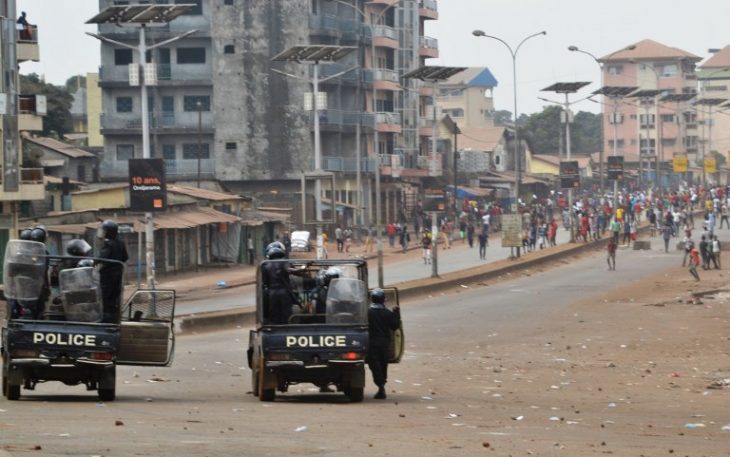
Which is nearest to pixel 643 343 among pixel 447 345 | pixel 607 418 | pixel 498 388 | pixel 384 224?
pixel 447 345

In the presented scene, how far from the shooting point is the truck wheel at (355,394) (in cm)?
2014

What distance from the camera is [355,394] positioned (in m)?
20.2

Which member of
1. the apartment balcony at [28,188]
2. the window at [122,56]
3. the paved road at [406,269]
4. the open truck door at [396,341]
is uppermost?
the window at [122,56]

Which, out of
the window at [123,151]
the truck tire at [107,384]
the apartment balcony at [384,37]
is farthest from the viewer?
the apartment balcony at [384,37]

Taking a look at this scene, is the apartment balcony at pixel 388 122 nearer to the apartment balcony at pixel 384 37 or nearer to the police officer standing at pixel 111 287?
the apartment balcony at pixel 384 37

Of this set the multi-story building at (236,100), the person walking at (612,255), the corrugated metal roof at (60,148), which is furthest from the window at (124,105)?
the person walking at (612,255)

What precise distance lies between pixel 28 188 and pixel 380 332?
1271 inches

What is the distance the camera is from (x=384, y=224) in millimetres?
102812

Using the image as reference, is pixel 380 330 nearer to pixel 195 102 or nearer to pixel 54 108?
pixel 195 102

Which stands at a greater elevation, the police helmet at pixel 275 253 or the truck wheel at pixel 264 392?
the police helmet at pixel 275 253

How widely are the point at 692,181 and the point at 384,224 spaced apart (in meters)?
94.0

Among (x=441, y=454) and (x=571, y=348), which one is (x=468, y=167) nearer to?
(x=571, y=348)

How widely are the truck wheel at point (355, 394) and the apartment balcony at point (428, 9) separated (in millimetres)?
95001

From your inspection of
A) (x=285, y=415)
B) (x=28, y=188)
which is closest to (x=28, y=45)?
(x=28, y=188)
